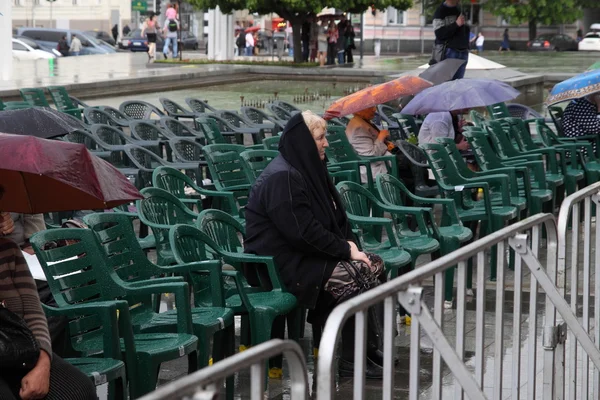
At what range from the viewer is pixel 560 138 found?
44.3ft

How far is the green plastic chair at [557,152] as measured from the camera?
12117mm

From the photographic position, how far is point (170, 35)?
46344 millimetres

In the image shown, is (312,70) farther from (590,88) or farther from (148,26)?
(590,88)

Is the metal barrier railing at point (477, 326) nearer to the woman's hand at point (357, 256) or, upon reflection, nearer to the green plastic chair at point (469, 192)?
A: the woman's hand at point (357, 256)

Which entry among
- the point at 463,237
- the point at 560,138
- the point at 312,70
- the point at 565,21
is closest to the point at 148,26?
the point at 312,70

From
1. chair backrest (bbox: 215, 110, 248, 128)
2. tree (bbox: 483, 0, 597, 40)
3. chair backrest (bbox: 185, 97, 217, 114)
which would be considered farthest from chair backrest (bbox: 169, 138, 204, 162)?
tree (bbox: 483, 0, 597, 40)

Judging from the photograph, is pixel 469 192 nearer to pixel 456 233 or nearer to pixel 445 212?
pixel 445 212

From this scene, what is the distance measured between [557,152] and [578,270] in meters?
7.03

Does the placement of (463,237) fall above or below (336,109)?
below

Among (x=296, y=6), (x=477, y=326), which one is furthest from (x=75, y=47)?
(x=477, y=326)

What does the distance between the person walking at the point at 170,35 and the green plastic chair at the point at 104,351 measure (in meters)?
38.2

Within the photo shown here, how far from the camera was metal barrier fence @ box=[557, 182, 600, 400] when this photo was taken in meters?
5.04

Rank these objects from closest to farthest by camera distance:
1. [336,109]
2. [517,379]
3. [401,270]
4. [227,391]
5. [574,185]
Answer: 1. [517,379]
2. [227,391]
3. [401,270]
4. [336,109]
5. [574,185]

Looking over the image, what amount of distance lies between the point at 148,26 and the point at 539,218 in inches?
1521
